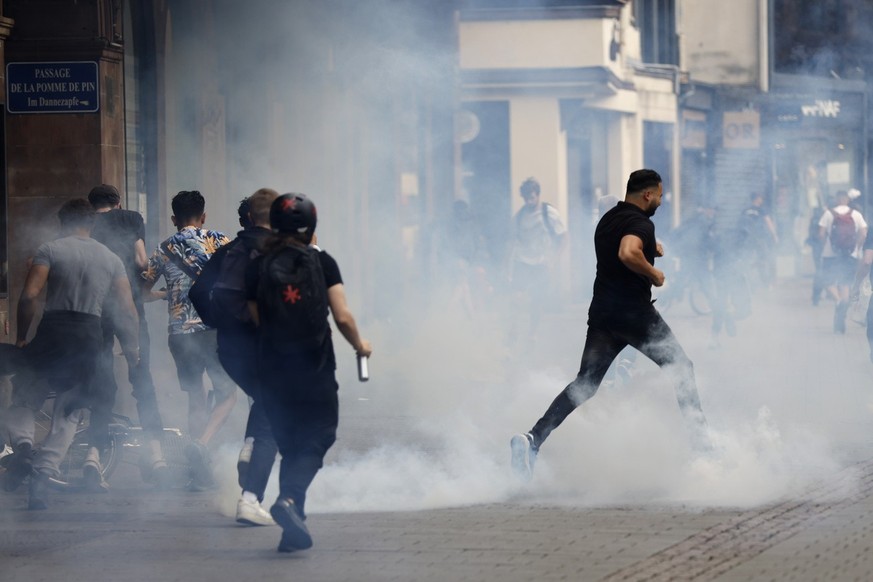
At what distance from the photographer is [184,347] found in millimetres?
8430

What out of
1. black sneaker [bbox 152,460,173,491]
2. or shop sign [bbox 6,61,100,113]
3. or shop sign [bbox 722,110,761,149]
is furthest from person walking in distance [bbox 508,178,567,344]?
or shop sign [bbox 722,110,761,149]

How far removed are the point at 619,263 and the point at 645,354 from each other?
0.42 meters

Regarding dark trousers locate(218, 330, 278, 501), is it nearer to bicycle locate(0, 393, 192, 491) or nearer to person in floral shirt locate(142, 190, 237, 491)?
bicycle locate(0, 393, 192, 491)

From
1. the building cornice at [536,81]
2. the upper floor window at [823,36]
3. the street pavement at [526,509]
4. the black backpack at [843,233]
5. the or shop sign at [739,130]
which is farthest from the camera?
the or shop sign at [739,130]

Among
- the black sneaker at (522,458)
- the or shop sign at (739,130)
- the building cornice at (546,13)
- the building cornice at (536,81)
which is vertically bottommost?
the black sneaker at (522,458)

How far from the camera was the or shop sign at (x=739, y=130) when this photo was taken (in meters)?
32.5

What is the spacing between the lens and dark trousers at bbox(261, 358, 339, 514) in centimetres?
641

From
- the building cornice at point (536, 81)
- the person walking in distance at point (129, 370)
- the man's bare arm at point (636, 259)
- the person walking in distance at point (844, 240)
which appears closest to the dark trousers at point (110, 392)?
the person walking in distance at point (129, 370)

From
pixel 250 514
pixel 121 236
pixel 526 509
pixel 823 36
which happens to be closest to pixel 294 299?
pixel 250 514

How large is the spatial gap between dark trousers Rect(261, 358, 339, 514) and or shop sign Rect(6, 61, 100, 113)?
6.00 meters

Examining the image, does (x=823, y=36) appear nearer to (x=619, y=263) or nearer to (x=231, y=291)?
(x=619, y=263)

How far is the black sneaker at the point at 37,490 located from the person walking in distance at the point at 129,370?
41cm

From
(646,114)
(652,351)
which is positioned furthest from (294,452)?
(646,114)

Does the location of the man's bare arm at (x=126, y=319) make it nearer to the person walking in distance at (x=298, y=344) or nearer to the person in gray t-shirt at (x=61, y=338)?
the person in gray t-shirt at (x=61, y=338)
